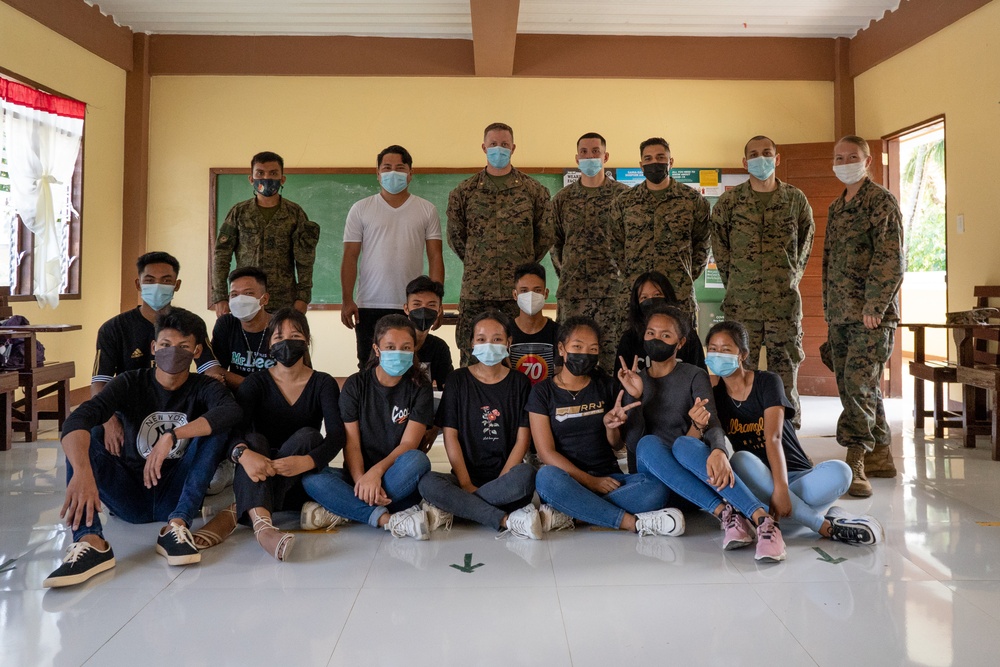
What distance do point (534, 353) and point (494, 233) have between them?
82 cm

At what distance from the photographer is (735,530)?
241 centimetres

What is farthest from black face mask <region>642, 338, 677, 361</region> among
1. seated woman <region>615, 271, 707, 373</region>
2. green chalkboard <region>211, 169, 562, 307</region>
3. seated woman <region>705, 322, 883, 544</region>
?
green chalkboard <region>211, 169, 562, 307</region>

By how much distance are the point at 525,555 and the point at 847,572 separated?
990 mm

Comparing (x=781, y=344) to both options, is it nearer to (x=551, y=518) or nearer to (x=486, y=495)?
(x=551, y=518)

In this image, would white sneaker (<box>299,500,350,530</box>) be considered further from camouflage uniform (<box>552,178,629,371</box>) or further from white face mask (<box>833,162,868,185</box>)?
white face mask (<box>833,162,868,185</box>)

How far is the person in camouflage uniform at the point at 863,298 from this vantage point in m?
3.40

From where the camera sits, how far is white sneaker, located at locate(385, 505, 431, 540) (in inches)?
102

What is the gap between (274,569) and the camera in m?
2.30

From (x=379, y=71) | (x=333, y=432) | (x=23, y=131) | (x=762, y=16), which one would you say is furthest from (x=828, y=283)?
(x=23, y=131)

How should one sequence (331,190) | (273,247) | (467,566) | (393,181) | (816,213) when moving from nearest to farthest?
(467,566), (393,181), (273,247), (816,213), (331,190)

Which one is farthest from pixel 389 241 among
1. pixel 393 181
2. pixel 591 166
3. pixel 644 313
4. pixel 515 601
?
pixel 515 601

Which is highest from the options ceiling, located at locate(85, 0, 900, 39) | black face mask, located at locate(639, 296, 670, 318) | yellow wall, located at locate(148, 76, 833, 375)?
ceiling, located at locate(85, 0, 900, 39)

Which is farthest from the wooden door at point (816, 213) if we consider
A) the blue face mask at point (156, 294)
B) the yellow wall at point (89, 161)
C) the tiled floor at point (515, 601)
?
the yellow wall at point (89, 161)

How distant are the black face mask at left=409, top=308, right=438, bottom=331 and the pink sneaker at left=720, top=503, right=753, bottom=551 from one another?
150cm
